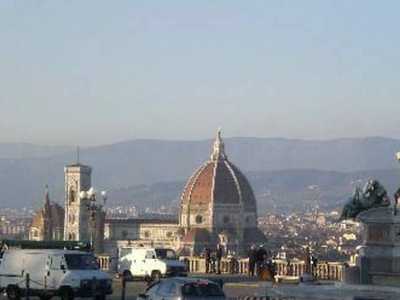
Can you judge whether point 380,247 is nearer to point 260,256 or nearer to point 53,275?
point 53,275

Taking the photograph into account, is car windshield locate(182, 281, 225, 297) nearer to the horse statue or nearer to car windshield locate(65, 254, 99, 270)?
the horse statue

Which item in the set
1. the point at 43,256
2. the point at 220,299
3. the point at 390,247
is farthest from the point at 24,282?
the point at 390,247

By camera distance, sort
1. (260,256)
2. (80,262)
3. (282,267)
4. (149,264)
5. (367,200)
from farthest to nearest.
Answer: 1. (282,267)
2. (149,264)
3. (260,256)
4. (80,262)
5. (367,200)

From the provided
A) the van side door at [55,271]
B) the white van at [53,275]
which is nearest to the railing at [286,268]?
the white van at [53,275]

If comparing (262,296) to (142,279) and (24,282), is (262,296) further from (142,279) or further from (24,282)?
(142,279)

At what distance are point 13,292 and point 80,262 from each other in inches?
70.6

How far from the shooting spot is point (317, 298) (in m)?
27.9

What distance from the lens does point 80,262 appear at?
35188 millimetres

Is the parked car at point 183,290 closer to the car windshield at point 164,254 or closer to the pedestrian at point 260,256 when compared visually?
the pedestrian at point 260,256

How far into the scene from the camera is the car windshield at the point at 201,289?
94.7ft

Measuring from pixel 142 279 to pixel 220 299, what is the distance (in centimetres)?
1664

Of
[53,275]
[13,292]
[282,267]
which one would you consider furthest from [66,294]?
[282,267]

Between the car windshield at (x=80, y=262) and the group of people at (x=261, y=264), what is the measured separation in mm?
4333

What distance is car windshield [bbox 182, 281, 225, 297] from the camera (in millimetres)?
28875
